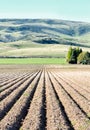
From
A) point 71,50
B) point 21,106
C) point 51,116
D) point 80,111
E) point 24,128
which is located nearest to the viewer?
point 24,128

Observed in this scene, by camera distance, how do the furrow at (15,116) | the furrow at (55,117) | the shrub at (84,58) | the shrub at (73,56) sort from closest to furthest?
the furrow at (55,117) → the furrow at (15,116) → the shrub at (84,58) → the shrub at (73,56)

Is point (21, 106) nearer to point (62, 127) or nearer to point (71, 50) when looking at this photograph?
point (62, 127)

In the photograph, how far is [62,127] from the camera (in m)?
15.1

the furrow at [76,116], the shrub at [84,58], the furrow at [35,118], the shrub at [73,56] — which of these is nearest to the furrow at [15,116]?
the furrow at [35,118]

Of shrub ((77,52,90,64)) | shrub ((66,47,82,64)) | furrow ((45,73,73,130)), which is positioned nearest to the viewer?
furrow ((45,73,73,130))

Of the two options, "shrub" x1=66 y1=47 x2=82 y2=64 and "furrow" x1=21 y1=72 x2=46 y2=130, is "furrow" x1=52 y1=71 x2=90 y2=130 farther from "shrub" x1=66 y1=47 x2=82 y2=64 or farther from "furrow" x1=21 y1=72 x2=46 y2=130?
"shrub" x1=66 y1=47 x2=82 y2=64

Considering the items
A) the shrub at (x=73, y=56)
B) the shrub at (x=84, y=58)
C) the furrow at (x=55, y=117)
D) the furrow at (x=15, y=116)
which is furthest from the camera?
the shrub at (x=73, y=56)

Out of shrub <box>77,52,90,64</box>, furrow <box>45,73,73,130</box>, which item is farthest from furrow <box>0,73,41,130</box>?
shrub <box>77,52,90,64</box>

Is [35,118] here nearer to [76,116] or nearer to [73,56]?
[76,116]

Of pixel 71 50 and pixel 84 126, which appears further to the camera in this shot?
pixel 71 50

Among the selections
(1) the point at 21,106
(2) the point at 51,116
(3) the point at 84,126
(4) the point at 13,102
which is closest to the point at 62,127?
(3) the point at 84,126

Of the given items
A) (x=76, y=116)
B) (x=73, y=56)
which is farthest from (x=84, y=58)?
(x=76, y=116)

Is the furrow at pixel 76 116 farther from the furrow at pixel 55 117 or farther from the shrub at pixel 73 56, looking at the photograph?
the shrub at pixel 73 56

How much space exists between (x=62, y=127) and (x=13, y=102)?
25.8 feet
